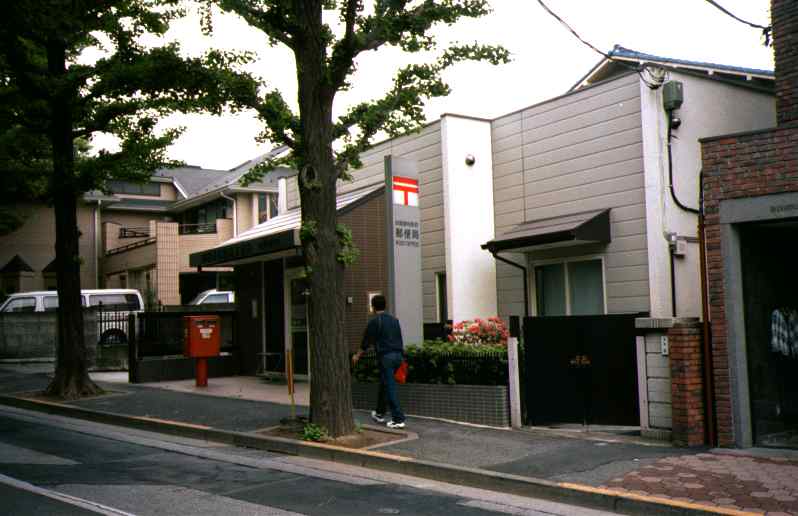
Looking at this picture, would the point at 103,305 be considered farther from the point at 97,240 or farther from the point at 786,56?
the point at 786,56

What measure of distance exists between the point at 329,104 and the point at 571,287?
616 cm


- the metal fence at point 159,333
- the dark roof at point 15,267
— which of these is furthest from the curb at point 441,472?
the dark roof at point 15,267

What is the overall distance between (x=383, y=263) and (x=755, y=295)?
8868 mm

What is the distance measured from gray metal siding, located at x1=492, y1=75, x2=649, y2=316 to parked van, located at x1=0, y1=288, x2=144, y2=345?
399 inches

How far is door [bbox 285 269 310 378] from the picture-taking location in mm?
17844

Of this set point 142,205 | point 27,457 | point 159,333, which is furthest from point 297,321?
point 142,205

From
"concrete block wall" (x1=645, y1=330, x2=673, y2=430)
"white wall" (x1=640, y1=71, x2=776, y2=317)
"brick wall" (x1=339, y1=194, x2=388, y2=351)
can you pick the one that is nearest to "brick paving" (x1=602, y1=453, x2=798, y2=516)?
"concrete block wall" (x1=645, y1=330, x2=673, y2=430)

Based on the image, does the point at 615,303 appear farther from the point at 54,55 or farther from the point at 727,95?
the point at 54,55

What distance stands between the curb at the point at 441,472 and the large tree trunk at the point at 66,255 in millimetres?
2373

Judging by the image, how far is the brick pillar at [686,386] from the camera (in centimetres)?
966

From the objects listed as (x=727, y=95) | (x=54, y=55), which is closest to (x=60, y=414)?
(x=54, y=55)

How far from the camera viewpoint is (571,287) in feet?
48.1

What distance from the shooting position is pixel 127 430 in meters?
12.3

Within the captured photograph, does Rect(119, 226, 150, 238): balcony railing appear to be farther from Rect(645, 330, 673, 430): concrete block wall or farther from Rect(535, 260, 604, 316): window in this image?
Rect(645, 330, 673, 430): concrete block wall
